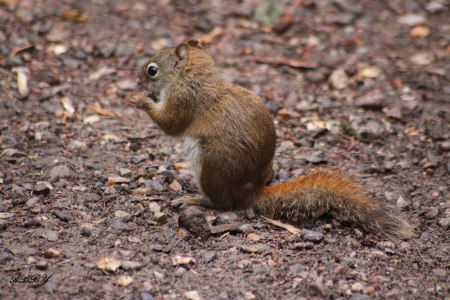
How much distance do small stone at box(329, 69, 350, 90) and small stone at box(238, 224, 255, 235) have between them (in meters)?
2.39

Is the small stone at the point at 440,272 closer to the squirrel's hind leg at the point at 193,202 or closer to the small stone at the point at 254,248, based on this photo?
the small stone at the point at 254,248

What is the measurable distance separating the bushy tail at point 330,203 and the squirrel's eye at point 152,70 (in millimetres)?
1296

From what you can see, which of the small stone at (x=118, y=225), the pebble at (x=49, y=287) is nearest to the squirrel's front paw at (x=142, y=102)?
the small stone at (x=118, y=225)

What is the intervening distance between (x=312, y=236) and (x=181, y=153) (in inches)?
61.4

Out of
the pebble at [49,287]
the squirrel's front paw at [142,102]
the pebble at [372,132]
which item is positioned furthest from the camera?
the pebble at [372,132]

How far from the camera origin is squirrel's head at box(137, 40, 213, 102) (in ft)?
13.6

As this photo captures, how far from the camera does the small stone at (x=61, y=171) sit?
4049 mm

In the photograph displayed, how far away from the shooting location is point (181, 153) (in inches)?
186

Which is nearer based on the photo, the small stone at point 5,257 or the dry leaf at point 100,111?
the small stone at point 5,257

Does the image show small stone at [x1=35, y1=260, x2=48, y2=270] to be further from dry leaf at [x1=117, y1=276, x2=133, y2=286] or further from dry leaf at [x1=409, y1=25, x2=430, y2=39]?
dry leaf at [x1=409, y1=25, x2=430, y2=39]

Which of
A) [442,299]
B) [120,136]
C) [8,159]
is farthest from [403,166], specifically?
[8,159]

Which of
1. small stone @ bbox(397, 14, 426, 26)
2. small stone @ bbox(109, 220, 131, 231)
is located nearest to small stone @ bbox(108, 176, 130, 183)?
small stone @ bbox(109, 220, 131, 231)

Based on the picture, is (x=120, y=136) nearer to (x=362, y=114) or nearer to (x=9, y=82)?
(x=9, y=82)

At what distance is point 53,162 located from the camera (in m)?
4.21
